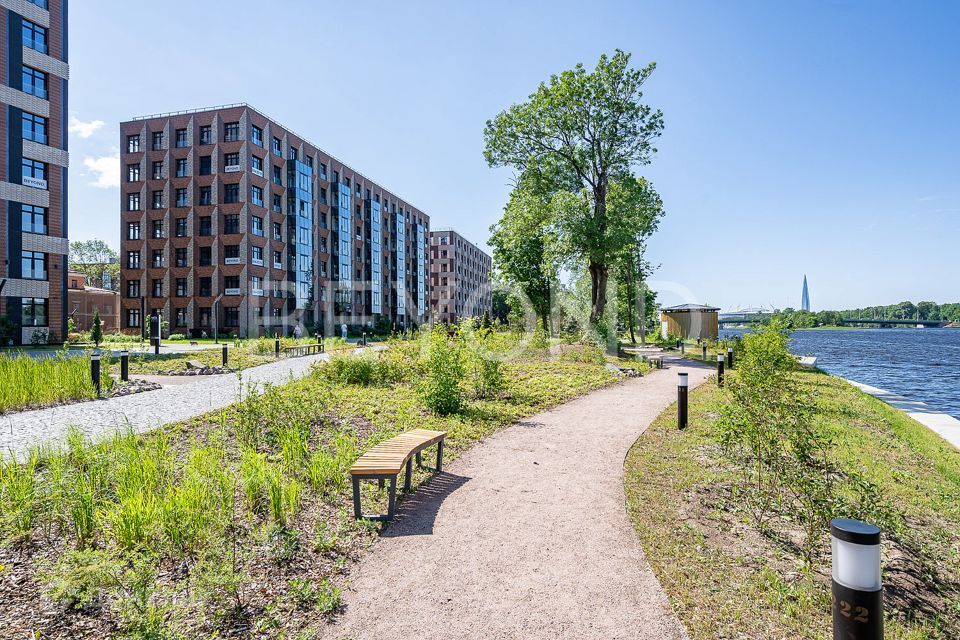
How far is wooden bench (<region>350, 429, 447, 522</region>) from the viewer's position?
493cm

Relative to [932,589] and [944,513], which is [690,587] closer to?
[932,589]

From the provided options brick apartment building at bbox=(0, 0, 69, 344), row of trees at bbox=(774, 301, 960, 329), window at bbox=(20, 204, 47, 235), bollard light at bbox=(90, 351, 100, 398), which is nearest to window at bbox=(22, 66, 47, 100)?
brick apartment building at bbox=(0, 0, 69, 344)

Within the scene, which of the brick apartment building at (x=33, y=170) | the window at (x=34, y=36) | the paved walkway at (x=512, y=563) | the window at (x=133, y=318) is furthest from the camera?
the window at (x=133, y=318)

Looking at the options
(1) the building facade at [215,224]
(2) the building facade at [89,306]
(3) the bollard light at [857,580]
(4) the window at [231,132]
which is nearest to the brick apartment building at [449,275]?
(1) the building facade at [215,224]

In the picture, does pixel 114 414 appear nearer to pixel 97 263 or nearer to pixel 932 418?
pixel 932 418

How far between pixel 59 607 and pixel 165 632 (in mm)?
974

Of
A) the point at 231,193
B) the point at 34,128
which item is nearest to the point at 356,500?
the point at 34,128

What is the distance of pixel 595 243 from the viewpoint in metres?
25.2

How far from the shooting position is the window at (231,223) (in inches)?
1853

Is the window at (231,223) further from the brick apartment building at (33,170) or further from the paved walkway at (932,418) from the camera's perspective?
the paved walkway at (932,418)

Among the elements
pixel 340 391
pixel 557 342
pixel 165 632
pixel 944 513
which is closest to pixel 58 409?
pixel 340 391

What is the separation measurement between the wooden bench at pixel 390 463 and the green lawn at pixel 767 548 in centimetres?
246

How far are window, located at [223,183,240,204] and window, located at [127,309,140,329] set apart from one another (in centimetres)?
1413

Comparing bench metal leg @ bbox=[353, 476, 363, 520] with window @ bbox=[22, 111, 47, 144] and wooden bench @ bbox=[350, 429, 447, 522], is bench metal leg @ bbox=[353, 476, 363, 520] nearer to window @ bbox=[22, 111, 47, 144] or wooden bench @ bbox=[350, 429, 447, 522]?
wooden bench @ bbox=[350, 429, 447, 522]
